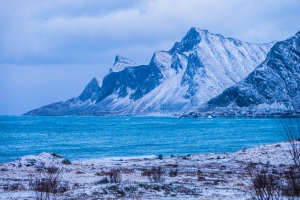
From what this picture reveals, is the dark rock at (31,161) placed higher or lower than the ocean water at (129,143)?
higher

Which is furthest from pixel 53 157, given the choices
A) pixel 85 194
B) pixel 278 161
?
pixel 85 194

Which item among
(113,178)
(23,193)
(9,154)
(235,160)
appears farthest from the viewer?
(9,154)

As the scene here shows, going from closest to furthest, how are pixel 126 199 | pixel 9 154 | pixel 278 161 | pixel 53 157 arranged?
1. pixel 126 199
2. pixel 278 161
3. pixel 53 157
4. pixel 9 154

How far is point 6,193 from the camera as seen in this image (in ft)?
53.7

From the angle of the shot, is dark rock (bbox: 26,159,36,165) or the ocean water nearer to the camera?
dark rock (bbox: 26,159,36,165)

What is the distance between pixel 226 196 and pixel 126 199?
393 centimetres

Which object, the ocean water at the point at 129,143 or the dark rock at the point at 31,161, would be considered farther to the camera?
the ocean water at the point at 129,143

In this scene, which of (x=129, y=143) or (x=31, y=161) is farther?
(x=129, y=143)

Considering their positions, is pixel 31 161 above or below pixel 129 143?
above

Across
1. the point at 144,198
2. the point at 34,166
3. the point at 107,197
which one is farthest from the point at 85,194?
the point at 34,166

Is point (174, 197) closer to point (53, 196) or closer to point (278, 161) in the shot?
point (53, 196)

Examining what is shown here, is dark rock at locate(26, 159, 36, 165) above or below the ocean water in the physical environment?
above

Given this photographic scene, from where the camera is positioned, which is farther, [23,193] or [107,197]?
[23,193]

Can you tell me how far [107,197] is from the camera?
15023 millimetres
